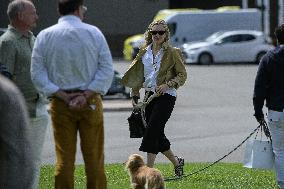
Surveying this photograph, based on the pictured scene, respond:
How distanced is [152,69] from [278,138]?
1.70m

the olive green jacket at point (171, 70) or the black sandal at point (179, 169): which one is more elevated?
the olive green jacket at point (171, 70)

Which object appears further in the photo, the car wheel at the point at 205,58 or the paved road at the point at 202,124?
the car wheel at the point at 205,58

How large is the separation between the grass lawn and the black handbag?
0.51 metres

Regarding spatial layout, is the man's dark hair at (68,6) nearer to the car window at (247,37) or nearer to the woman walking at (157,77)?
the woman walking at (157,77)

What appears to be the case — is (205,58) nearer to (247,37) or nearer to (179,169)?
(247,37)

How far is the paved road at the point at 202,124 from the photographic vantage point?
585 inches

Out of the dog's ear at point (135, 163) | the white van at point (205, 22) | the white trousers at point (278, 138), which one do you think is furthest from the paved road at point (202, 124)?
the white van at point (205, 22)

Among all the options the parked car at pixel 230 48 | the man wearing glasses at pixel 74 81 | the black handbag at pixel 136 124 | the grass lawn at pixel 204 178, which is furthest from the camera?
the parked car at pixel 230 48

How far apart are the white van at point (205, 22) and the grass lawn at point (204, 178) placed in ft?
122

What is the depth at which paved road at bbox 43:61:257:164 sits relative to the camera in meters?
14.9

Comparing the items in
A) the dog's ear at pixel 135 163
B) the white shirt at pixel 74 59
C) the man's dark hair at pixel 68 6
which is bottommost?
the dog's ear at pixel 135 163

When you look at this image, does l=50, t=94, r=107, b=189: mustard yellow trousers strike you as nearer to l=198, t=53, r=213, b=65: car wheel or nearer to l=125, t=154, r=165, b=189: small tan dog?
l=125, t=154, r=165, b=189: small tan dog

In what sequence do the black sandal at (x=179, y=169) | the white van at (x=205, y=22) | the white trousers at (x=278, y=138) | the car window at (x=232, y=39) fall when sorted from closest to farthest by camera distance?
the white trousers at (x=278, y=138), the black sandal at (x=179, y=169), the car window at (x=232, y=39), the white van at (x=205, y=22)

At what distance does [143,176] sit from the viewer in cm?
885
